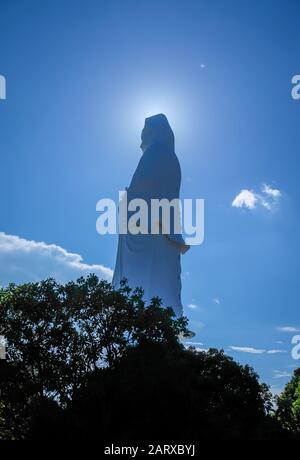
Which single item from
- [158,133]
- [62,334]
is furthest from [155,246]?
[62,334]

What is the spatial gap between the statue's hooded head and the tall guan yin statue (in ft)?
0.28

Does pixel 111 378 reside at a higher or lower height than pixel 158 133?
lower

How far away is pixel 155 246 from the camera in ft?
78.2

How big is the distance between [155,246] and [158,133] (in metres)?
7.12

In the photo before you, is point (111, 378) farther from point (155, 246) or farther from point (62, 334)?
point (155, 246)

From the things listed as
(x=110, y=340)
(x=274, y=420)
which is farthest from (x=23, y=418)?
(x=274, y=420)

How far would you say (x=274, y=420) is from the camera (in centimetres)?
1085

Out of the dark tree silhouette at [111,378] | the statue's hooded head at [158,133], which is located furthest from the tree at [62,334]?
the statue's hooded head at [158,133]

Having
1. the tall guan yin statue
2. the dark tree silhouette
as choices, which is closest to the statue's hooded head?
the tall guan yin statue

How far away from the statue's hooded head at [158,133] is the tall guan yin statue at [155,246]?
9cm

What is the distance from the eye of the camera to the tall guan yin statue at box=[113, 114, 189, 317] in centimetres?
2345
